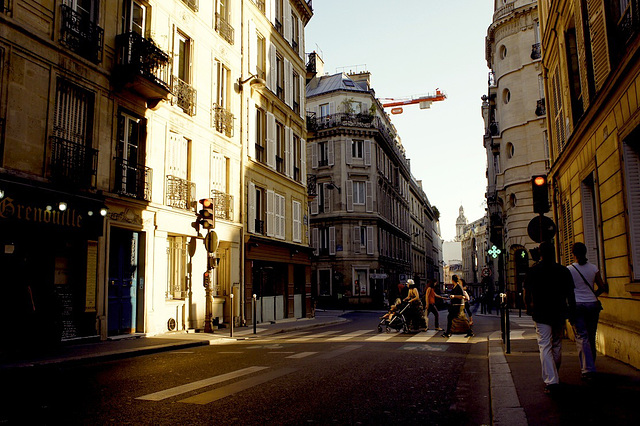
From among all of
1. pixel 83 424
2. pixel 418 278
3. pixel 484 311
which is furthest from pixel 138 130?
pixel 418 278

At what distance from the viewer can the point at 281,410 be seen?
17.7 ft

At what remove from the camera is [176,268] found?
681 inches

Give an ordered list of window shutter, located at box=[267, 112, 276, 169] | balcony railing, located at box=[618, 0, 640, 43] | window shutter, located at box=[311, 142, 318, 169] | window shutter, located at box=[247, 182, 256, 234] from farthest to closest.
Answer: window shutter, located at box=[311, 142, 318, 169] → window shutter, located at box=[267, 112, 276, 169] → window shutter, located at box=[247, 182, 256, 234] → balcony railing, located at box=[618, 0, 640, 43]

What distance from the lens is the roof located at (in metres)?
48.4

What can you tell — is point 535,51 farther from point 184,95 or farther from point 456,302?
point 184,95

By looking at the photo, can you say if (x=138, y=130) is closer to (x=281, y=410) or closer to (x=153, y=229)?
(x=153, y=229)

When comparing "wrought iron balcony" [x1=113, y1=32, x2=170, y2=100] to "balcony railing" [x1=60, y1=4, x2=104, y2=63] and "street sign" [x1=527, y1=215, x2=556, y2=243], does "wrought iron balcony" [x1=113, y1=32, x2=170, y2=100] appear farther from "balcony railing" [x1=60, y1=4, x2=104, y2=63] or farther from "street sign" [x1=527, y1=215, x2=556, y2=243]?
"street sign" [x1=527, y1=215, x2=556, y2=243]

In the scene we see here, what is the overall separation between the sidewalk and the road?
291 millimetres

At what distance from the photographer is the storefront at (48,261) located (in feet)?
36.6

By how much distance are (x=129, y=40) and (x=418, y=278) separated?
64.1 metres

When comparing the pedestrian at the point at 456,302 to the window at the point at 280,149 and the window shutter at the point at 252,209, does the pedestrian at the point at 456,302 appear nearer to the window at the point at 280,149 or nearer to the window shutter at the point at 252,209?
the window shutter at the point at 252,209

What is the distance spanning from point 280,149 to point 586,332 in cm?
2000

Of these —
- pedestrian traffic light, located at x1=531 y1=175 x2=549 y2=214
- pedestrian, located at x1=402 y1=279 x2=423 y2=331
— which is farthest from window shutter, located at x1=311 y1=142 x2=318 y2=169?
pedestrian traffic light, located at x1=531 y1=175 x2=549 y2=214

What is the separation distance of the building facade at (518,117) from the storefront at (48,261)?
24.5 m
